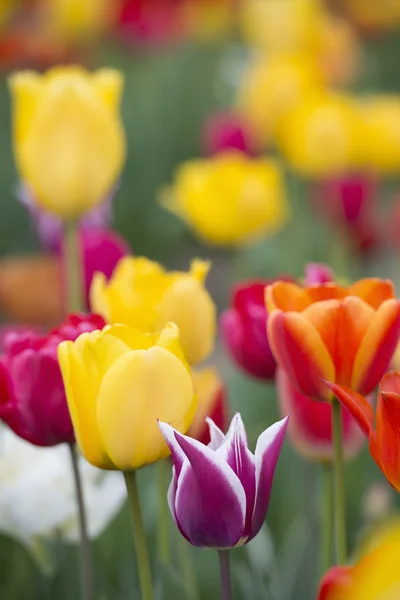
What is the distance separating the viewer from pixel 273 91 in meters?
1.48

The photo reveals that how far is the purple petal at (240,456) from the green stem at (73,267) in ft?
0.99

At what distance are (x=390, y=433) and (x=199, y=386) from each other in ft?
0.58

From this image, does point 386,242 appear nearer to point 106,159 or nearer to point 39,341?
point 106,159

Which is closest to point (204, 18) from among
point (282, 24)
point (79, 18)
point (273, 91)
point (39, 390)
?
point (79, 18)

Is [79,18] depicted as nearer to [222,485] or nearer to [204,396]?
[204,396]

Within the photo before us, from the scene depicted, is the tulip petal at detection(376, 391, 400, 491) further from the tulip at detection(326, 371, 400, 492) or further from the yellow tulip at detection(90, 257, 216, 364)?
the yellow tulip at detection(90, 257, 216, 364)

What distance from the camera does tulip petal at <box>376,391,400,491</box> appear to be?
13.9 inches

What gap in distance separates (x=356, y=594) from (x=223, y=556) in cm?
11

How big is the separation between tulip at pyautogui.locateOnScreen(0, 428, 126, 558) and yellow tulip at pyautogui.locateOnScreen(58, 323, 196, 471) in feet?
0.41

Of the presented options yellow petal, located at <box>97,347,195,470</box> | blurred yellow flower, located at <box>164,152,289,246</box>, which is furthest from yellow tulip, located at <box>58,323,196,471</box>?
blurred yellow flower, located at <box>164,152,289,246</box>

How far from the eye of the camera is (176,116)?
2.29 meters

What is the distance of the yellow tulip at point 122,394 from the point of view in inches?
14.8

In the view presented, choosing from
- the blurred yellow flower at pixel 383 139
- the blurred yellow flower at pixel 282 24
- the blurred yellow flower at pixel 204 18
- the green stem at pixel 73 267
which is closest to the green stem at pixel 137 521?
the green stem at pixel 73 267

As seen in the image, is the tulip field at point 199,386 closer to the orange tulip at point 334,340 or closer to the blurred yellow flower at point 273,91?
the orange tulip at point 334,340
